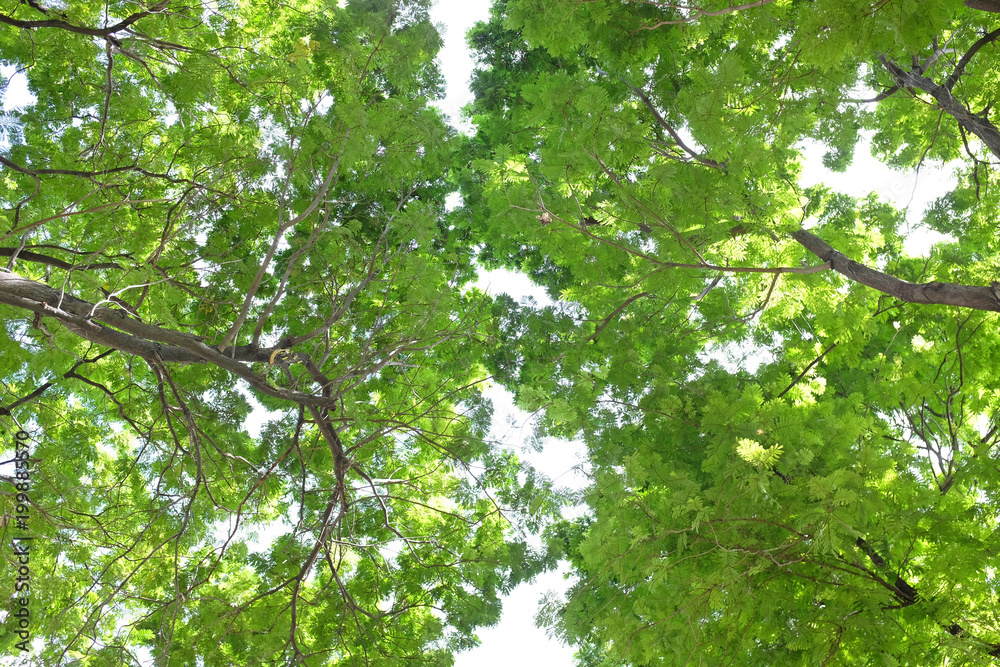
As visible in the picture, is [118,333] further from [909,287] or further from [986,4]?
[909,287]

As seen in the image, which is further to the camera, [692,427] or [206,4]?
[206,4]

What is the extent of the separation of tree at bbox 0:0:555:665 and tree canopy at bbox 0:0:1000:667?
0.05 meters

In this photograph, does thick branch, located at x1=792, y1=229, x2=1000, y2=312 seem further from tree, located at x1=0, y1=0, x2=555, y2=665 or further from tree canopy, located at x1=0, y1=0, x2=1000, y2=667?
tree, located at x1=0, y1=0, x2=555, y2=665

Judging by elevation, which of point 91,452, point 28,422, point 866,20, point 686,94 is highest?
point 28,422

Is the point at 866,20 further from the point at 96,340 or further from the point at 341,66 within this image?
the point at 96,340

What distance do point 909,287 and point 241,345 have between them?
4651 millimetres

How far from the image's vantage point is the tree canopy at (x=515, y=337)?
354 centimetres

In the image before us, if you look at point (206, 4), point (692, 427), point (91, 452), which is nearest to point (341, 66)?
point (206, 4)

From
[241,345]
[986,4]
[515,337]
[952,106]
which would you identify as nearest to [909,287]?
[986,4]

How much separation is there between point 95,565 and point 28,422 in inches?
67.5

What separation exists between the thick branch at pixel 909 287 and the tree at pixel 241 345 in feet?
8.74

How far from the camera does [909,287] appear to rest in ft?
11.6

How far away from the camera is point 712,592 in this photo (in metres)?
3.44

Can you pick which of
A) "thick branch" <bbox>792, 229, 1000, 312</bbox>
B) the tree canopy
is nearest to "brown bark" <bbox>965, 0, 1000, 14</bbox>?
the tree canopy
